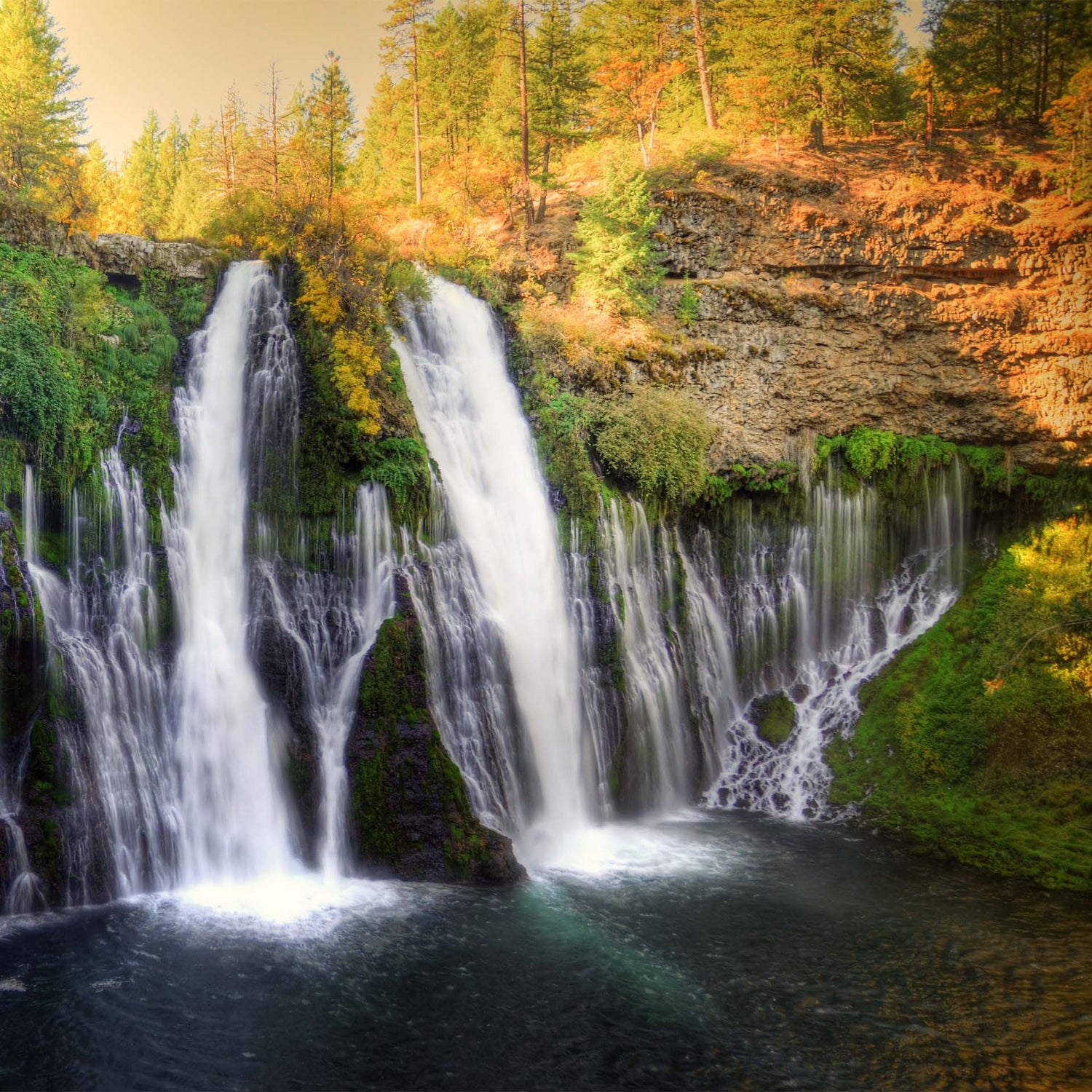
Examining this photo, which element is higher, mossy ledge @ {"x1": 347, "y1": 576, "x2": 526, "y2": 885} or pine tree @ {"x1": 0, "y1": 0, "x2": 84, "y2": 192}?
pine tree @ {"x1": 0, "y1": 0, "x2": 84, "y2": 192}

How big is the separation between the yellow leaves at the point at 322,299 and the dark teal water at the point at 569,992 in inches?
415

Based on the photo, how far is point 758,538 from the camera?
2086 centimetres

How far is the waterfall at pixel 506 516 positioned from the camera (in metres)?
15.3

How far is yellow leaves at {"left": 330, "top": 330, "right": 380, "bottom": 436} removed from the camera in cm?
1511

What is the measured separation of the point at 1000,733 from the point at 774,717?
4.60 metres

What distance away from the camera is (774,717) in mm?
19156

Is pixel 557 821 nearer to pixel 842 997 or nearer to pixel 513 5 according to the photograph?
pixel 842 997

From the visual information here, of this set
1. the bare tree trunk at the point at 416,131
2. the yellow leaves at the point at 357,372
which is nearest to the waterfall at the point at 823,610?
the yellow leaves at the point at 357,372

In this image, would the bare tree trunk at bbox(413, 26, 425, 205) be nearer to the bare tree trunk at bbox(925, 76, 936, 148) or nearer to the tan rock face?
the tan rock face

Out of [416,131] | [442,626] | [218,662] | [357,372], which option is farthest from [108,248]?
[416,131]

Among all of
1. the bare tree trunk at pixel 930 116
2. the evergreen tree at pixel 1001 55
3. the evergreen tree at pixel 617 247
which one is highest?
the evergreen tree at pixel 1001 55

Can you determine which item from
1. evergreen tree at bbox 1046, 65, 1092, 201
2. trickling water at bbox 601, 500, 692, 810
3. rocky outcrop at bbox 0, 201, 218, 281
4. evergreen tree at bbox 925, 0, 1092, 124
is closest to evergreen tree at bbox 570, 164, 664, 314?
trickling water at bbox 601, 500, 692, 810

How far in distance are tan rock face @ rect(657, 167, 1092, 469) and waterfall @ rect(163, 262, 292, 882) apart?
11029 millimetres

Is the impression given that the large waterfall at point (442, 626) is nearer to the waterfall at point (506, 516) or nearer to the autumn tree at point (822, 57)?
the waterfall at point (506, 516)
